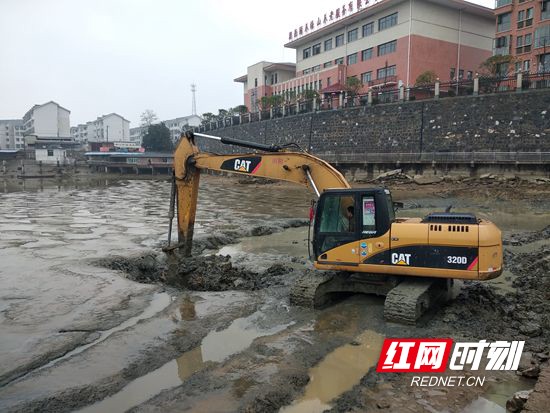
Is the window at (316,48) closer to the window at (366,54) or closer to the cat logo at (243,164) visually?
the window at (366,54)

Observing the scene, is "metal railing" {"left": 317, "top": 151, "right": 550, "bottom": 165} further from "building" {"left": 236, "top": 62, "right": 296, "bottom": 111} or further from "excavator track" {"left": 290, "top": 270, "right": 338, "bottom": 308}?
"building" {"left": 236, "top": 62, "right": 296, "bottom": 111}

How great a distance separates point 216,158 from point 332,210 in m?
4.02

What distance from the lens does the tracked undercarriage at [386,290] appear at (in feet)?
23.4

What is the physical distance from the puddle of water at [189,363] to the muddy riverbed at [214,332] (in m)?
0.02

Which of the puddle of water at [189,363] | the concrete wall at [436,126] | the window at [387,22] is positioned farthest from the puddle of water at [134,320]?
the window at [387,22]

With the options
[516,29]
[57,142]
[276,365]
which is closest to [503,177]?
[516,29]

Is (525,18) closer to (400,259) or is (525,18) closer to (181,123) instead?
(400,259)

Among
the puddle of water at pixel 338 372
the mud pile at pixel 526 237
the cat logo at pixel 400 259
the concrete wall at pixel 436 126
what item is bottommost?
the puddle of water at pixel 338 372

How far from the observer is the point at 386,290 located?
8.04 meters

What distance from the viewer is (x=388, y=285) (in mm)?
7996

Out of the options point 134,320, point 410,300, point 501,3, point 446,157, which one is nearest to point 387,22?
point 501,3

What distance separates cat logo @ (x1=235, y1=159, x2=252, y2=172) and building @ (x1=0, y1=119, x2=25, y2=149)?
13361 cm

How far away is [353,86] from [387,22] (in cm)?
768

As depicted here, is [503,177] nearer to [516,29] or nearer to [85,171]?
[516,29]
